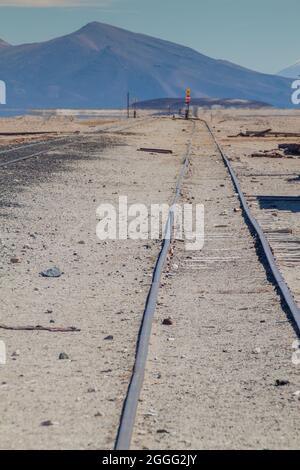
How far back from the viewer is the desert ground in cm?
746

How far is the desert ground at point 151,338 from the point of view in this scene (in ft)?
24.5

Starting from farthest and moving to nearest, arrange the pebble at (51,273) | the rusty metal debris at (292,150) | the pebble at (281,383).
A: the rusty metal debris at (292,150), the pebble at (51,273), the pebble at (281,383)

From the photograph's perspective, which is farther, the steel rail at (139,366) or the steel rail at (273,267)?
the steel rail at (273,267)

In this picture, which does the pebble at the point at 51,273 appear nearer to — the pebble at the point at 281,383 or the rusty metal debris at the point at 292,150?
the pebble at the point at 281,383

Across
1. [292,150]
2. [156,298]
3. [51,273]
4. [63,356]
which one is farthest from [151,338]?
[292,150]

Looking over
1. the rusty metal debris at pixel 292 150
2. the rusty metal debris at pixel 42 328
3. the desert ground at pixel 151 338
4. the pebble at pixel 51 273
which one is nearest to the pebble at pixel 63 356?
the desert ground at pixel 151 338

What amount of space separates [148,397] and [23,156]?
25.9m

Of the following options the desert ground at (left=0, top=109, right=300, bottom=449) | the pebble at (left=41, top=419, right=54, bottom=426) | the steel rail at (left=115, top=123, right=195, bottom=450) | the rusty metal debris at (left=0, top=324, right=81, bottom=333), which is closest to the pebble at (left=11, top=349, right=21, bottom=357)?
the desert ground at (left=0, top=109, right=300, bottom=449)

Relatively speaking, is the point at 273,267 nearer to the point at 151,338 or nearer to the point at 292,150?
the point at 151,338

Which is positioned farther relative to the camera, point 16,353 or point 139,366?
point 16,353

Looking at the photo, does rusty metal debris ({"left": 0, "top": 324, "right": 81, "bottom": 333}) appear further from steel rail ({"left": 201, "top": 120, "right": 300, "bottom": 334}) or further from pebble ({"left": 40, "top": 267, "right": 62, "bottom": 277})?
pebble ({"left": 40, "top": 267, "right": 62, "bottom": 277})

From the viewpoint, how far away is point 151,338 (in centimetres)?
993
